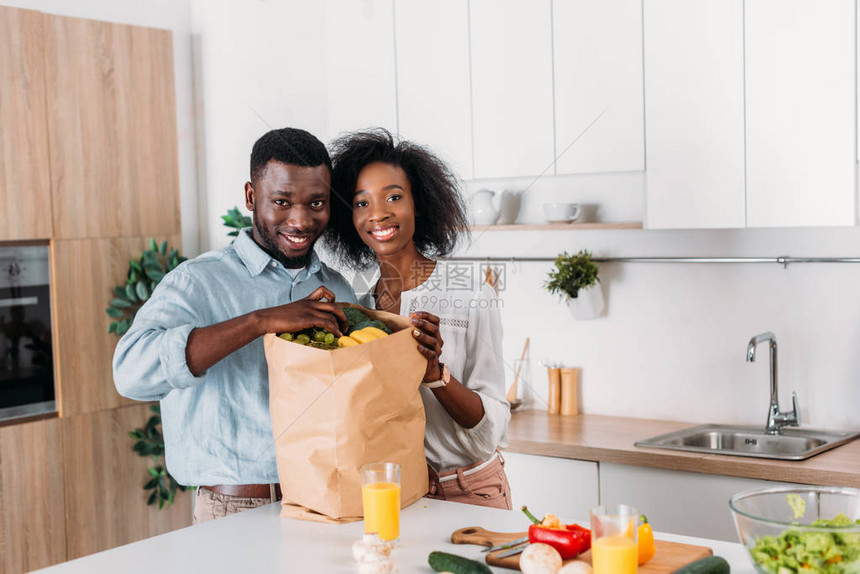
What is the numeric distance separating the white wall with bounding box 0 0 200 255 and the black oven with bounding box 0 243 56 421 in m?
0.76

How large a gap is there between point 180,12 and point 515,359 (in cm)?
200

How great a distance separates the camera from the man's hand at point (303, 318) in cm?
162

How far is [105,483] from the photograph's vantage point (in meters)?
3.40

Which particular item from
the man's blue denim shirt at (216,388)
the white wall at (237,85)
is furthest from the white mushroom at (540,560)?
the white wall at (237,85)

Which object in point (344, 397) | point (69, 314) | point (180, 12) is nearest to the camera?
point (344, 397)

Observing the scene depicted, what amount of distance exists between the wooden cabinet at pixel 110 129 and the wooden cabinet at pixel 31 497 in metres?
0.70

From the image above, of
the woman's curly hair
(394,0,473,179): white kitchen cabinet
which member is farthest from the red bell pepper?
(394,0,473,179): white kitchen cabinet

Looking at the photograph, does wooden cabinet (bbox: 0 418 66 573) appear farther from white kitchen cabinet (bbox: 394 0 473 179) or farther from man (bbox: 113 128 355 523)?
white kitchen cabinet (bbox: 394 0 473 179)

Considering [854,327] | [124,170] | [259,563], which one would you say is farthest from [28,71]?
[854,327]

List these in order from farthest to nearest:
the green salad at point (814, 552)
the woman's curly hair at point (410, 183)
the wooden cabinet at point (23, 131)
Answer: the wooden cabinet at point (23, 131) < the woman's curly hair at point (410, 183) < the green salad at point (814, 552)

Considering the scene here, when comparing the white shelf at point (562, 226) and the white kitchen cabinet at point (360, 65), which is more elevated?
the white kitchen cabinet at point (360, 65)

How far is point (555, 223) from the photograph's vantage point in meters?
3.07

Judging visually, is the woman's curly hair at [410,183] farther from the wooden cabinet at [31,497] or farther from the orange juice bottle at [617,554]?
the wooden cabinet at [31,497]

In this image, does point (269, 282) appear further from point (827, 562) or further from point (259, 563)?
point (827, 562)
